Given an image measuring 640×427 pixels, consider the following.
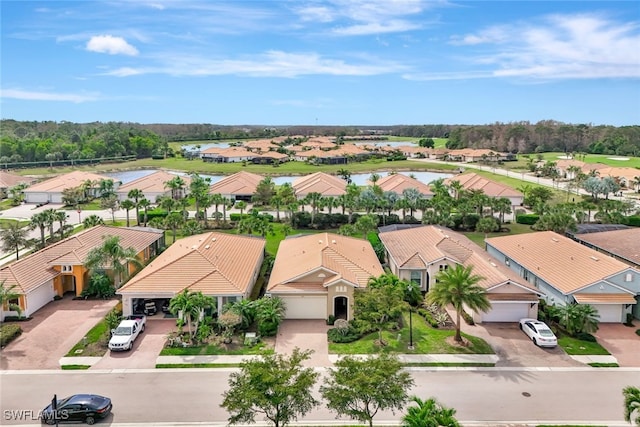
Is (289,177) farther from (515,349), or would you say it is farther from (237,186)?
(515,349)

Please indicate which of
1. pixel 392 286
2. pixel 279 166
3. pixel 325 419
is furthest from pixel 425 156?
pixel 325 419

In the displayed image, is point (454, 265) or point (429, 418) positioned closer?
point (429, 418)

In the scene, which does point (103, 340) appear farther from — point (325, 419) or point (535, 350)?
point (535, 350)

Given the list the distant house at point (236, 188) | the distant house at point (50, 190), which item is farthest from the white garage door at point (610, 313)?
the distant house at point (50, 190)

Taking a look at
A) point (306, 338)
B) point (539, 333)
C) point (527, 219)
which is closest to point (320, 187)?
point (527, 219)

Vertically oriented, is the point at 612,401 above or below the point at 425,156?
below

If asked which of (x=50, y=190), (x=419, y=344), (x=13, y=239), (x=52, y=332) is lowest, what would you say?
(x=419, y=344)

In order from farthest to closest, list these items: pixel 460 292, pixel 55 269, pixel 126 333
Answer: pixel 55 269 → pixel 126 333 → pixel 460 292

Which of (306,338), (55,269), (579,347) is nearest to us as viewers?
(579,347)
